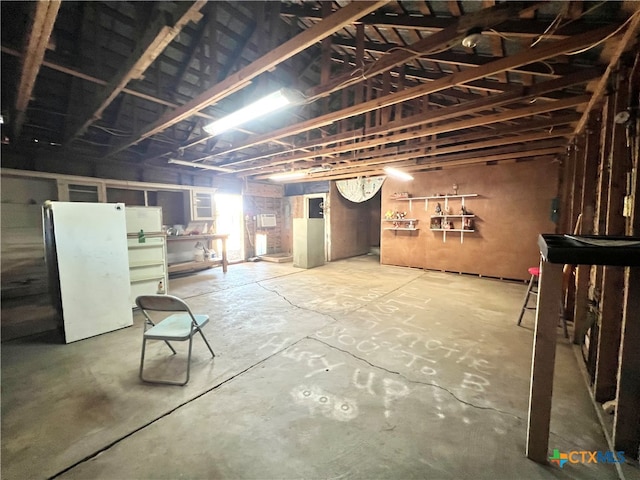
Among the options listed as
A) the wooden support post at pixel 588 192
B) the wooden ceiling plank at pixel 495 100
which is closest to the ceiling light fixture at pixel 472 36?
the wooden ceiling plank at pixel 495 100

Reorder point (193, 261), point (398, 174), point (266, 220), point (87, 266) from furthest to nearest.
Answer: point (266, 220)
point (193, 261)
point (398, 174)
point (87, 266)

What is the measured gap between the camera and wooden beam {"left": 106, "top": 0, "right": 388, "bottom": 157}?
1.60 m

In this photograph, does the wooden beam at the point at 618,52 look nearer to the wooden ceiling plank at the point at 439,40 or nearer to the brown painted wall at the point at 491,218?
the wooden ceiling plank at the point at 439,40

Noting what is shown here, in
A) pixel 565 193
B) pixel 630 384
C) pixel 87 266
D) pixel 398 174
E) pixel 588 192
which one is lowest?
pixel 630 384

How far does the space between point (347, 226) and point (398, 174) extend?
9.21 feet

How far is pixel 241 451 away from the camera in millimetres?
1570

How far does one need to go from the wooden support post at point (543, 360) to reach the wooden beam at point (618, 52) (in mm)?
1610

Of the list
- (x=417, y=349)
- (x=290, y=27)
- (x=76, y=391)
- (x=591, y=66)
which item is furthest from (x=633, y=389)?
(x=290, y=27)

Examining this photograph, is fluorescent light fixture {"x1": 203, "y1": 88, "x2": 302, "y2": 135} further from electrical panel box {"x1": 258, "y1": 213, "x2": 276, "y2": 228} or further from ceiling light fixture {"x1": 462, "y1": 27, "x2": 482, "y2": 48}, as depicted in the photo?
electrical panel box {"x1": 258, "y1": 213, "x2": 276, "y2": 228}

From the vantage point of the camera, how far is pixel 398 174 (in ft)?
21.7

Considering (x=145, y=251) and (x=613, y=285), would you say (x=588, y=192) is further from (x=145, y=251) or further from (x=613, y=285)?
(x=145, y=251)

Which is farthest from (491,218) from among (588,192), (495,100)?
(495,100)

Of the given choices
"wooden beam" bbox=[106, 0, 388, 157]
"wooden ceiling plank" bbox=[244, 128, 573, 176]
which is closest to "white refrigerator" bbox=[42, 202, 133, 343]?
"wooden beam" bbox=[106, 0, 388, 157]

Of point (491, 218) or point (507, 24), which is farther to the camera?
point (491, 218)
